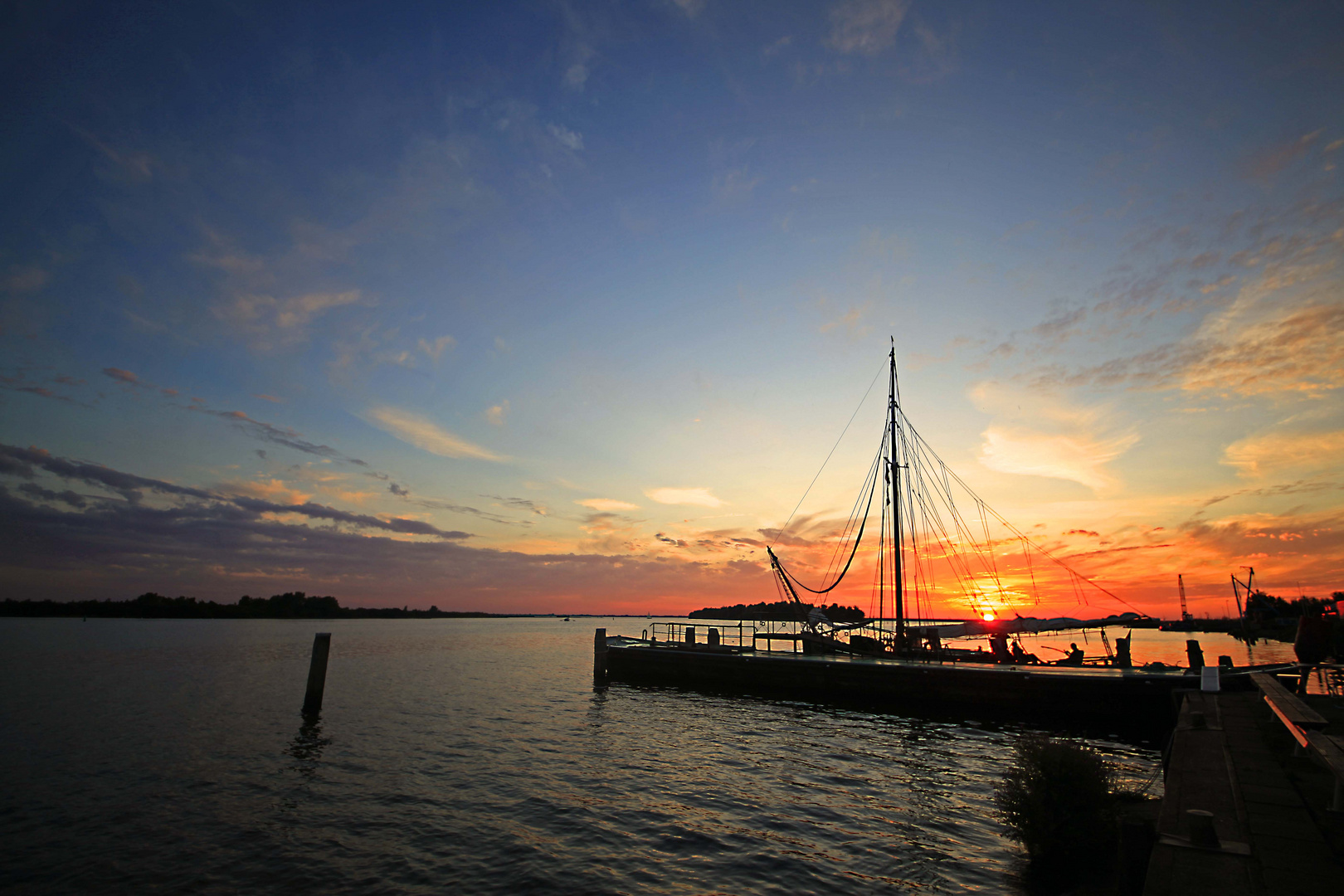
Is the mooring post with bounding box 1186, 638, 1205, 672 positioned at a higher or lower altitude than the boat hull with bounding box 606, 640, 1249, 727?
higher

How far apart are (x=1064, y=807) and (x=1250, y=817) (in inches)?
131

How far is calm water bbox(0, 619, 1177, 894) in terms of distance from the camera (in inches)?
516

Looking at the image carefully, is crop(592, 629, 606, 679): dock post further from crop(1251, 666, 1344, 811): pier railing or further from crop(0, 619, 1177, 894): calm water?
crop(1251, 666, 1344, 811): pier railing

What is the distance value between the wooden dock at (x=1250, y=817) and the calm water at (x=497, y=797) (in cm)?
404

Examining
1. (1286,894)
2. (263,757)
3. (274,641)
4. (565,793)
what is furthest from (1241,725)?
(274,641)

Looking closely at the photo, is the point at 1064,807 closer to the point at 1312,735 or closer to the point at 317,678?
the point at 1312,735

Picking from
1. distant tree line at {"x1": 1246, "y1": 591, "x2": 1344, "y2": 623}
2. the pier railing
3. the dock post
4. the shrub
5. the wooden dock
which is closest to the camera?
the wooden dock

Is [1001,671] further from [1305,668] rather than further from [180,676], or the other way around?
[180,676]

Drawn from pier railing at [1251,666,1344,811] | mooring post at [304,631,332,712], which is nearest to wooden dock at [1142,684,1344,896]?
pier railing at [1251,666,1344,811]

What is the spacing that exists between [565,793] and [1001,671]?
24940 millimetres

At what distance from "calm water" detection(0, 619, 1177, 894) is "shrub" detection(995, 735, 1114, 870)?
101cm

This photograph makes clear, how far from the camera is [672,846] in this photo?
47.4 ft

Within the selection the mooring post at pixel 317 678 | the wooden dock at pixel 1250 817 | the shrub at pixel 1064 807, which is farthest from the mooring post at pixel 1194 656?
the mooring post at pixel 317 678

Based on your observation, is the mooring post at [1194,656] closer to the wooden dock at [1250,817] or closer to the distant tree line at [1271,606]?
the wooden dock at [1250,817]
